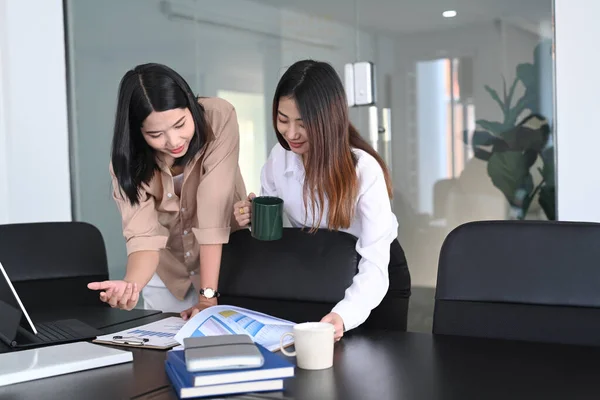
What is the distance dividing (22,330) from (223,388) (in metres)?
0.67

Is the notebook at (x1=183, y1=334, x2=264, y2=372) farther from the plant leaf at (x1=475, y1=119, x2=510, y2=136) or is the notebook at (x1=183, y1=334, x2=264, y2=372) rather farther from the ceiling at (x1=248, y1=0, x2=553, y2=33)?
the ceiling at (x1=248, y1=0, x2=553, y2=33)

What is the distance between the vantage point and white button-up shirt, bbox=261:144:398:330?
1509 mm

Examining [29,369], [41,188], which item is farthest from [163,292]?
[41,188]

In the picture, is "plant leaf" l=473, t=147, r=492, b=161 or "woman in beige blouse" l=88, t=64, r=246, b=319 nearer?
"woman in beige blouse" l=88, t=64, r=246, b=319

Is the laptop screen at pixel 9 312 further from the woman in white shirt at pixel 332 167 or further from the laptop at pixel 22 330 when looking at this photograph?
the woman in white shirt at pixel 332 167

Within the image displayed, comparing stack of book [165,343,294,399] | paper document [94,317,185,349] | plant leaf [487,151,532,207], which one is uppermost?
plant leaf [487,151,532,207]

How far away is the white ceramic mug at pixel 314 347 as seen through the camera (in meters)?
1.15

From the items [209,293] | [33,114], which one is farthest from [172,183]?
[33,114]

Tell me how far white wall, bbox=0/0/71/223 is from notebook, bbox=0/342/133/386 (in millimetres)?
2737

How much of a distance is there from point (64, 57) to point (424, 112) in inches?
81.7

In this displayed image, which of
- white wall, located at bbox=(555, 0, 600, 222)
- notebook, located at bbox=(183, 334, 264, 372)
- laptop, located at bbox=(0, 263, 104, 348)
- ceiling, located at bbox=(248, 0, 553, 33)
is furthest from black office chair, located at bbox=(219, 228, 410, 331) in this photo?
ceiling, located at bbox=(248, 0, 553, 33)

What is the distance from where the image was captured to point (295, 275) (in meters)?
1.67

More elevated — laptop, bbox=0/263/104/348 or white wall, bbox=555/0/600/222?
white wall, bbox=555/0/600/222

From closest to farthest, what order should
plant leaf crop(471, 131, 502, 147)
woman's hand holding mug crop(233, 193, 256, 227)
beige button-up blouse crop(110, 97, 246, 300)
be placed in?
woman's hand holding mug crop(233, 193, 256, 227)
beige button-up blouse crop(110, 97, 246, 300)
plant leaf crop(471, 131, 502, 147)
